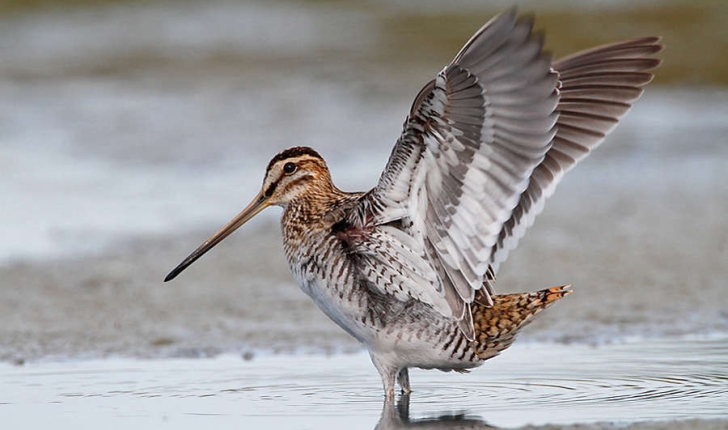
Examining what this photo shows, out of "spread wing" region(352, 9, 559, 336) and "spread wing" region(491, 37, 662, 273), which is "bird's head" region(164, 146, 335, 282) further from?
"spread wing" region(491, 37, 662, 273)

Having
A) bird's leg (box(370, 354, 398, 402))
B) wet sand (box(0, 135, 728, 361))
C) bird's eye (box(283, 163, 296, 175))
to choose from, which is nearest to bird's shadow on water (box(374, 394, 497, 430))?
bird's leg (box(370, 354, 398, 402))

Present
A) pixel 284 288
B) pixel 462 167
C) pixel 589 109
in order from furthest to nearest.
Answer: pixel 284 288 < pixel 589 109 < pixel 462 167

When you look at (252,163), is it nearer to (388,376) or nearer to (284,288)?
(284,288)

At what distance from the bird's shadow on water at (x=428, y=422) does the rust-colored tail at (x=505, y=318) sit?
1.75 feet

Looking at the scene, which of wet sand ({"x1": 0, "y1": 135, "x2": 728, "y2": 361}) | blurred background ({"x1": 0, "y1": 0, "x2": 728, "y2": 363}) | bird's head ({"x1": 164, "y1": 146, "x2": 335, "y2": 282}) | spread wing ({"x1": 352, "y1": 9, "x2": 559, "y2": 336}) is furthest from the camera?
blurred background ({"x1": 0, "y1": 0, "x2": 728, "y2": 363})

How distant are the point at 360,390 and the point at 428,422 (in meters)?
0.77

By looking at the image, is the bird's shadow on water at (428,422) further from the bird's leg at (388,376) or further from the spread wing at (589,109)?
the spread wing at (589,109)

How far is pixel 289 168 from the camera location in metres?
6.24

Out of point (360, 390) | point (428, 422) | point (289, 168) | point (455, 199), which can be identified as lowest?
point (428, 422)

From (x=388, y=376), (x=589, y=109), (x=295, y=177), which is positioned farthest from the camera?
(x=295, y=177)

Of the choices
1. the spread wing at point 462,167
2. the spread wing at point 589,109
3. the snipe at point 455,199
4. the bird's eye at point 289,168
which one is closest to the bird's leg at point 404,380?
the snipe at point 455,199

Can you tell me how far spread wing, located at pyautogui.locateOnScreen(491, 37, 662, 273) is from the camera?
5844 millimetres

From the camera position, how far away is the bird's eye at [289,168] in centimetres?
623

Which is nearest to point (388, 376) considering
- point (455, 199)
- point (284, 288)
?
point (455, 199)
